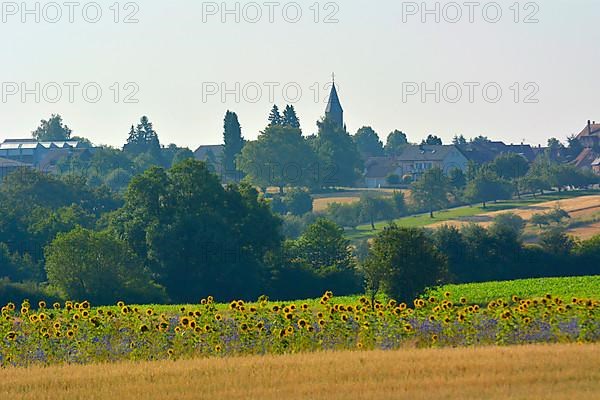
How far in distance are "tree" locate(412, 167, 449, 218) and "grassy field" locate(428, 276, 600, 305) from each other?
78.6 meters

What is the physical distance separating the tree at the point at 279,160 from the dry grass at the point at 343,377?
466ft

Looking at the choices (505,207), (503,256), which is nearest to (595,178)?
(505,207)

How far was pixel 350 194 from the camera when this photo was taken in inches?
6240

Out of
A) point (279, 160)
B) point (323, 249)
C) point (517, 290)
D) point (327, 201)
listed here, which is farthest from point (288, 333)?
point (279, 160)

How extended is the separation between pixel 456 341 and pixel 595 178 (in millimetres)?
137753

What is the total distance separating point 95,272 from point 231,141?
135 metres

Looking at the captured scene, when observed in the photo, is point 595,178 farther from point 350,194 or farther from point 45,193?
point 45,193

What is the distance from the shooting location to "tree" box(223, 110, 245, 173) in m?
193

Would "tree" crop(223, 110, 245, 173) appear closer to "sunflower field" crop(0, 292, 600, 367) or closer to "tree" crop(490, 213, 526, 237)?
"tree" crop(490, 213, 526, 237)

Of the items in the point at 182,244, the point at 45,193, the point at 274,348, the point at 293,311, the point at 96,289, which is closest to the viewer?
the point at 274,348

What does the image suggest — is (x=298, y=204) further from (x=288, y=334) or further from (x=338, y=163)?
(x=288, y=334)

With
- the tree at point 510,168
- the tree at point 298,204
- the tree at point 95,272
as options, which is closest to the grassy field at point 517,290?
the tree at point 95,272

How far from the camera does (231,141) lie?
19675cm

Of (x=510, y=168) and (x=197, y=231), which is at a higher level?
(x=510, y=168)
